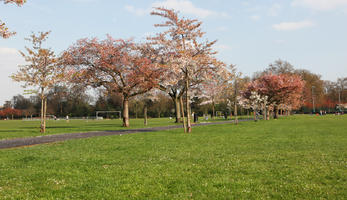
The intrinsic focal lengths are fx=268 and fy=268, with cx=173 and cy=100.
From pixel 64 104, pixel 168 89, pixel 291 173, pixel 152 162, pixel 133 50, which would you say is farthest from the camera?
pixel 64 104

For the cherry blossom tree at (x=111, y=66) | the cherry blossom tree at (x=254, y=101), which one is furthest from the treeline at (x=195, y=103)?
the cherry blossom tree at (x=111, y=66)

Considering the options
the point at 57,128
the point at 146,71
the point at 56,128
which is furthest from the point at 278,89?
the point at 56,128

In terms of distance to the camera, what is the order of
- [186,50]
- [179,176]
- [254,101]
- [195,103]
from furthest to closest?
1. [195,103]
2. [254,101]
3. [186,50]
4. [179,176]

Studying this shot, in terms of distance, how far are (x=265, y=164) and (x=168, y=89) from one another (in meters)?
35.1

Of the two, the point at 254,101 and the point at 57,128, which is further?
the point at 254,101

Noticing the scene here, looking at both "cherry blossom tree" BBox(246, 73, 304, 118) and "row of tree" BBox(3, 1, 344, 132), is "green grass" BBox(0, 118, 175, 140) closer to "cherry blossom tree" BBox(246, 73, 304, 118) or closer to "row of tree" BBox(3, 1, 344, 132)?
"row of tree" BBox(3, 1, 344, 132)

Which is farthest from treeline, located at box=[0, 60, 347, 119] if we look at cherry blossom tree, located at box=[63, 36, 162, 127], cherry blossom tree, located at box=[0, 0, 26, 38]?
cherry blossom tree, located at box=[0, 0, 26, 38]

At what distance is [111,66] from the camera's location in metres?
37.5

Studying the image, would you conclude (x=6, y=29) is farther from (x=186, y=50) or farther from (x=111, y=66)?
(x=111, y=66)

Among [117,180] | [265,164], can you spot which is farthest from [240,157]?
[117,180]

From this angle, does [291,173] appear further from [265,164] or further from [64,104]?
[64,104]

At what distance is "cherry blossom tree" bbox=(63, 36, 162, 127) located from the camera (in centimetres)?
3837

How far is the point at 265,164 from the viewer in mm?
9539

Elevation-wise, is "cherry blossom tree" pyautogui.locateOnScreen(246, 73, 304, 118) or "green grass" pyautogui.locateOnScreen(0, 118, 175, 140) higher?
"cherry blossom tree" pyautogui.locateOnScreen(246, 73, 304, 118)
